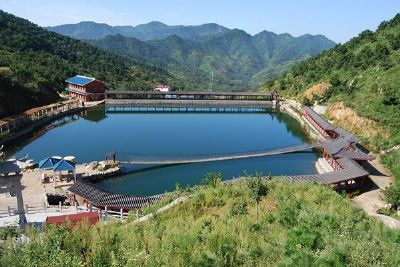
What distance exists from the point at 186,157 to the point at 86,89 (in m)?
33.0

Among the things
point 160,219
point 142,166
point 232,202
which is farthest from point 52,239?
point 142,166

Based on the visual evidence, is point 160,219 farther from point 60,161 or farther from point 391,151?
point 391,151

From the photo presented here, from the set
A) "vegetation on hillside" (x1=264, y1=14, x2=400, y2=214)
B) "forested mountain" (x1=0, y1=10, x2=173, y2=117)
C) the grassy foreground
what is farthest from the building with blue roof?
the grassy foreground

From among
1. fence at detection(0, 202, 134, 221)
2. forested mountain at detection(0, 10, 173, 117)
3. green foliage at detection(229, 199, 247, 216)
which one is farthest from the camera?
forested mountain at detection(0, 10, 173, 117)

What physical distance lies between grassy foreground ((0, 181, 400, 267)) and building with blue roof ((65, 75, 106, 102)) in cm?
5182

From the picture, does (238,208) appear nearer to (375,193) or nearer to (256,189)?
(256,189)

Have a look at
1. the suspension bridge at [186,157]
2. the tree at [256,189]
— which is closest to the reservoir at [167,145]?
the suspension bridge at [186,157]

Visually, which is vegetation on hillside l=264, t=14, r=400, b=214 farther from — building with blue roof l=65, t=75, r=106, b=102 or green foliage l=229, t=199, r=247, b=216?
building with blue roof l=65, t=75, r=106, b=102

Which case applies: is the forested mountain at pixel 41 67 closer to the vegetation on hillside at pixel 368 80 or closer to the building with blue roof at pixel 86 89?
the building with blue roof at pixel 86 89

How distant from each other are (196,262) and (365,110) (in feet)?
119

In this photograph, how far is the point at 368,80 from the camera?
155 ft

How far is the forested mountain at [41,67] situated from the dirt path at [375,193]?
37.1 m

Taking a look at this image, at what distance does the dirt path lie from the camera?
22603 millimetres

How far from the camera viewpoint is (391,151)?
31109 mm
